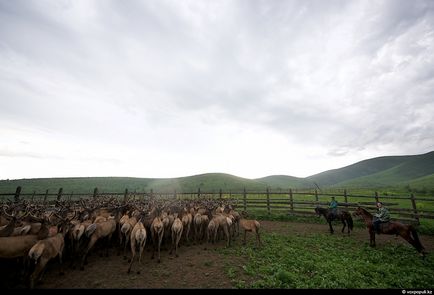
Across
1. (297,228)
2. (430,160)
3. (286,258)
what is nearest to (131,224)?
(286,258)

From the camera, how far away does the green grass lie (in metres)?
7.00

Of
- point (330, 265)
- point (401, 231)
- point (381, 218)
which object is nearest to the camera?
point (330, 265)

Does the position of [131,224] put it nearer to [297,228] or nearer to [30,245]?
[30,245]

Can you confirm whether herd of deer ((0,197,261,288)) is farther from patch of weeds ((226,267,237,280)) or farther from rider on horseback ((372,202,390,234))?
rider on horseback ((372,202,390,234))

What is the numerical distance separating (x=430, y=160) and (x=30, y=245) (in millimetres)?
266546

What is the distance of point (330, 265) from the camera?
8.43 m

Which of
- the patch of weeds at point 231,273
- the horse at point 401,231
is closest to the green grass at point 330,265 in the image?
the patch of weeds at point 231,273

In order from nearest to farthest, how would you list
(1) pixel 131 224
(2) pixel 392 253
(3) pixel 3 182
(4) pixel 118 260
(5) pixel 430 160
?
1. (4) pixel 118 260
2. (1) pixel 131 224
3. (2) pixel 392 253
4. (3) pixel 3 182
5. (5) pixel 430 160

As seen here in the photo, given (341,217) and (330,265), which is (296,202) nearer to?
(341,217)

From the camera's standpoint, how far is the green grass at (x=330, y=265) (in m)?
7.00

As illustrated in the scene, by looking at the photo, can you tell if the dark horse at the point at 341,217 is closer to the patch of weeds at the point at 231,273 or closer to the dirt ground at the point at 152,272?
the dirt ground at the point at 152,272

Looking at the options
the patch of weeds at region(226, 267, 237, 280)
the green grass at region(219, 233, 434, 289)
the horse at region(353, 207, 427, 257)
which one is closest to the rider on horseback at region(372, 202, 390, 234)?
the horse at region(353, 207, 427, 257)

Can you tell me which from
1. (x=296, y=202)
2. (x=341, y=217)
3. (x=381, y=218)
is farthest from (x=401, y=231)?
(x=296, y=202)
